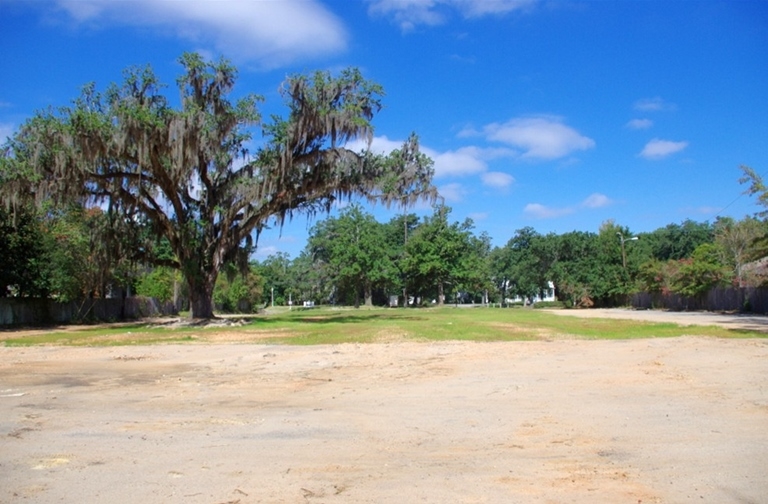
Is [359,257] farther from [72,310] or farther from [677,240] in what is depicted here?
[677,240]

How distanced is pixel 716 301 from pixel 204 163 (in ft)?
130

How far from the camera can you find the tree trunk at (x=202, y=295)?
33.0 m

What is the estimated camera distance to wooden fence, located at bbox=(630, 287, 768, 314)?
4144 cm

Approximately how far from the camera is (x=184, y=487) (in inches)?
201

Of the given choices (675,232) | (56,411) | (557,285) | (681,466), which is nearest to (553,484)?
(681,466)

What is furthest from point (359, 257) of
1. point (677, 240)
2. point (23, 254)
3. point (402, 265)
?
point (677, 240)

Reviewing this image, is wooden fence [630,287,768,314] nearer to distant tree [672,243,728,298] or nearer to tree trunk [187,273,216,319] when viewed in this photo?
distant tree [672,243,728,298]

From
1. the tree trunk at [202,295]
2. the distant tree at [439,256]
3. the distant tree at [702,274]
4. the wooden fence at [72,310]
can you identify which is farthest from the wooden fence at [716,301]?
the wooden fence at [72,310]

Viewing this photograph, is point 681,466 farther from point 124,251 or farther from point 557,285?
point 557,285

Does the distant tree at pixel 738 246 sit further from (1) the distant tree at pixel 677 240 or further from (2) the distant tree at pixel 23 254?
(1) the distant tree at pixel 677 240

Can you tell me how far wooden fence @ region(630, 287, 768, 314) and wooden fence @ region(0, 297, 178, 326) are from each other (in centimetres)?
4365

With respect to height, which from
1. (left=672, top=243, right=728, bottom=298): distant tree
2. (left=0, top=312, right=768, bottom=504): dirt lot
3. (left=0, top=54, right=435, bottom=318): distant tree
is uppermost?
(left=0, top=54, right=435, bottom=318): distant tree

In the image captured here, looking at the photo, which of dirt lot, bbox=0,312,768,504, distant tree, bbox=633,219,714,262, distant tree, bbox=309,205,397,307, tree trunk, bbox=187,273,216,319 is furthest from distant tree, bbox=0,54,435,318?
distant tree, bbox=633,219,714,262

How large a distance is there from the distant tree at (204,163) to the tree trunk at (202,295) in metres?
0.05
